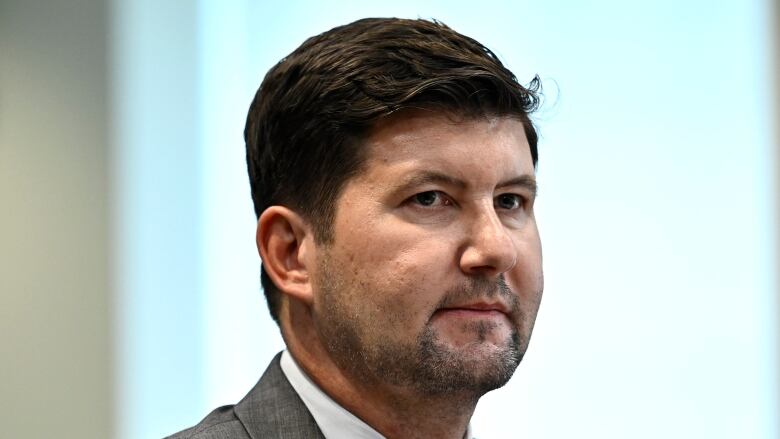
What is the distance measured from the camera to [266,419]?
1.73m

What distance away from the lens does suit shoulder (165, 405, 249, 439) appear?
1712 mm

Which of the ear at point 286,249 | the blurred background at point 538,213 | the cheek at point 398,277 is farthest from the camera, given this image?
the blurred background at point 538,213

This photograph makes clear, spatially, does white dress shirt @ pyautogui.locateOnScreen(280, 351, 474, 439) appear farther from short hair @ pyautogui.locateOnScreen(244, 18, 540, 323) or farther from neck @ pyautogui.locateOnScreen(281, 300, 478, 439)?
short hair @ pyautogui.locateOnScreen(244, 18, 540, 323)

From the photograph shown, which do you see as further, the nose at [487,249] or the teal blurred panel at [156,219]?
the teal blurred panel at [156,219]

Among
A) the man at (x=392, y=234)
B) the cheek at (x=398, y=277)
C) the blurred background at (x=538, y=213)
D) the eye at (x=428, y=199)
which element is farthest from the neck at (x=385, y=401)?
the blurred background at (x=538, y=213)

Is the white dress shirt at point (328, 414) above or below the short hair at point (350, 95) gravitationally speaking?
below

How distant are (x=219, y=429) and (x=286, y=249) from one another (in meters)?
0.31

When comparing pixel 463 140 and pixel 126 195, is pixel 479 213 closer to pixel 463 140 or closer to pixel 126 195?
pixel 463 140

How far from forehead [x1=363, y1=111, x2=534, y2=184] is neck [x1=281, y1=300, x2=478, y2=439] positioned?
0.30 m

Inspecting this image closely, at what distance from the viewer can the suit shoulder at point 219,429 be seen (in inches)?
67.4

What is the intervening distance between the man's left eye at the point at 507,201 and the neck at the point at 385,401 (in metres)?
0.32

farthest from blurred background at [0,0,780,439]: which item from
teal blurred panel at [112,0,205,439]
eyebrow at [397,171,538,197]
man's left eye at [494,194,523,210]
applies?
eyebrow at [397,171,538,197]

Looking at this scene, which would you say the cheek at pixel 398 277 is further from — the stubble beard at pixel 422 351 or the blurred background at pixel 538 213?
the blurred background at pixel 538 213

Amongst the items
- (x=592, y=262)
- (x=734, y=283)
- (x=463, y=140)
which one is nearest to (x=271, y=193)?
(x=463, y=140)
